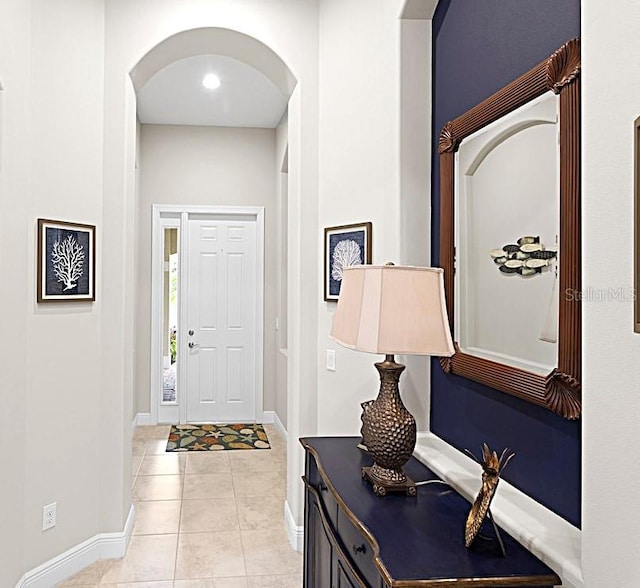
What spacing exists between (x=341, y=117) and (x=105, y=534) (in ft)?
8.36

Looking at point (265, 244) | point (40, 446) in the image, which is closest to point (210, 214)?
point (265, 244)

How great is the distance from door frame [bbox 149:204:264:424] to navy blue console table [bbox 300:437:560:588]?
4.47m

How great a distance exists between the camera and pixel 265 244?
680 cm

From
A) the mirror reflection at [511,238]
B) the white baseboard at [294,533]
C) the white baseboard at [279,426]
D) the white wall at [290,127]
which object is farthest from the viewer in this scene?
the white baseboard at [279,426]

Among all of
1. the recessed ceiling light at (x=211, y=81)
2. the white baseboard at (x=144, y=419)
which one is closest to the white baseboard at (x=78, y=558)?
the white baseboard at (x=144, y=419)

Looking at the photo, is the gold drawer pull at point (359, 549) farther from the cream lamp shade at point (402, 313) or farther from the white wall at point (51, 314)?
the white wall at point (51, 314)

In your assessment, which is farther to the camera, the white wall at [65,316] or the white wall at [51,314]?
the white wall at [65,316]

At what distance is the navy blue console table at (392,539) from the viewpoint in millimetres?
1377

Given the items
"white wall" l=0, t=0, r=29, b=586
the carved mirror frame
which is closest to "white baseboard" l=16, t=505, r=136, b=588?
"white wall" l=0, t=0, r=29, b=586

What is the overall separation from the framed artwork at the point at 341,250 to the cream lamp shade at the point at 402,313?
4.37 ft

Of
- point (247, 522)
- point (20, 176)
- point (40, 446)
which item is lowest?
point (247, 522)

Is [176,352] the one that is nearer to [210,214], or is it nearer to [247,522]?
[210,214]

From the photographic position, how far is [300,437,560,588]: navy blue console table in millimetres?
1377

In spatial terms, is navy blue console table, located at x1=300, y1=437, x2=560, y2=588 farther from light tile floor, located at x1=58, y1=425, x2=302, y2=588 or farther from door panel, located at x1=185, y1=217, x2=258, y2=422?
door panel, located at x1=185, y1=217, x2=258, y2=422
